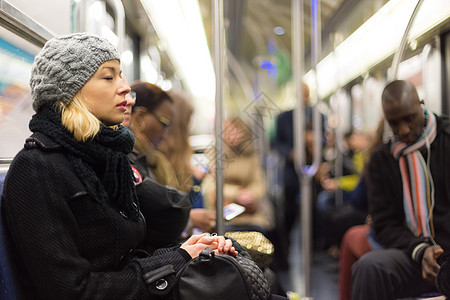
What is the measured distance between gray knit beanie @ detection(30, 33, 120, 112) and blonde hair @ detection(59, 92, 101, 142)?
0.09 feet

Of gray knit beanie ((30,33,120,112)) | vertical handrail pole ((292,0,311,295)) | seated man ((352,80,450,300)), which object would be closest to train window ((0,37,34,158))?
gray knit beanie ((30,33,120,112))

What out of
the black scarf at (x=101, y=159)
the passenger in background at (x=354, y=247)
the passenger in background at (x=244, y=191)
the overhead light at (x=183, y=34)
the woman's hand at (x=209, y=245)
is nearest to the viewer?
the black scarf at (x=101, y=159)

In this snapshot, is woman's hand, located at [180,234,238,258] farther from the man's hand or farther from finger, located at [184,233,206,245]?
the man's hand

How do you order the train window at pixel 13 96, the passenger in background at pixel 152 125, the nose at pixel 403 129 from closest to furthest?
the train window at pixel 13 96
the nose at pixel 403 129
the passenger in background at pixel 152 125

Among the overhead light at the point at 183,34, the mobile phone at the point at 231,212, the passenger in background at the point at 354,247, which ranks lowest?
the passenger in background at the point at 354,247

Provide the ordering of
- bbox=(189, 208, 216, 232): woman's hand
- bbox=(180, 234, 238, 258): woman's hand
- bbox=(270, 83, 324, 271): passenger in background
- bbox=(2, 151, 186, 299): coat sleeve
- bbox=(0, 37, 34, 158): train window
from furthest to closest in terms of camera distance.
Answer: bbox=(270, 83, 324, 271): passenger in background → bbox=(189, 208, 216, 232): woman's hand → bbox=(0, 37, 34, 158): train window → bbox=(180, 234, 238, 258): woman's hand → bbox=(2, 151, 186, 299): coat sleeve

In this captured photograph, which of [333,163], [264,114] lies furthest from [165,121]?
[333,163]

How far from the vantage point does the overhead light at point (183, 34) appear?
2342 mm

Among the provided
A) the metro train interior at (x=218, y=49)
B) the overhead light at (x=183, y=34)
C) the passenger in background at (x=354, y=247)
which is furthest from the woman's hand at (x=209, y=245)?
the passenger in background at (x=354, y=247)

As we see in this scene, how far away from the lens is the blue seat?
119 cm

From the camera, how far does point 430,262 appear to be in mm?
1787

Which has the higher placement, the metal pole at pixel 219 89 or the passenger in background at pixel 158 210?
the metal pole at pixel 219 89

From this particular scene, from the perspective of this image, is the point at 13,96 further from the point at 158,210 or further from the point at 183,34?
the point at 183,34

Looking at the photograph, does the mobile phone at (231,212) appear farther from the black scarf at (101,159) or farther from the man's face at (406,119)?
the man's face at (406,119)
